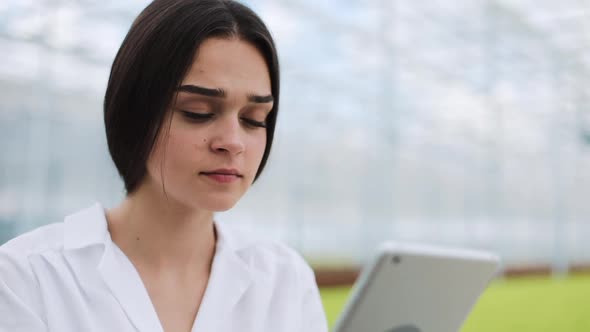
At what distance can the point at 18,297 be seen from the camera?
1260 mm

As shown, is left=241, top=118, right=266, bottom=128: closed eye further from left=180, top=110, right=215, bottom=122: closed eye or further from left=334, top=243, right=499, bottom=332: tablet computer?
left=334, top=243, right=499, bottom=332: tablet computer

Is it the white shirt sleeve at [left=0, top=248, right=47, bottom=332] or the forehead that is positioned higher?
the forehead

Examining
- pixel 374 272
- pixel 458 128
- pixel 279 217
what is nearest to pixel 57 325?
pixel 374 272

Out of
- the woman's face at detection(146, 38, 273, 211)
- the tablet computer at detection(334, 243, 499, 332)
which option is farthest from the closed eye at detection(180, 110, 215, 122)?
the tablet computer at detection(334, 243, 499, 332)

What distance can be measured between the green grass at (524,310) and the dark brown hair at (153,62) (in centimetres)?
406

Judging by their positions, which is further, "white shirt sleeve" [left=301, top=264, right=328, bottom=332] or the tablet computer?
"white shirt sleeve" [left=301, top=264, right=328, bottom=332]

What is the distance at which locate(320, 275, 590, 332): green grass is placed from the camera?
18.6ft

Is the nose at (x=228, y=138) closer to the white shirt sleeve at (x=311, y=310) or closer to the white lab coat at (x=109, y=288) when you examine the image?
the white lab coat at (x=109, y=288)

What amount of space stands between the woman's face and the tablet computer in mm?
342

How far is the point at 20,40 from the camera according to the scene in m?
5.87

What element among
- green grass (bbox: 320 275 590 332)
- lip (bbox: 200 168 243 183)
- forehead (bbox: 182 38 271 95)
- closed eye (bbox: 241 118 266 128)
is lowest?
green grass (bbox: 320 275 590 332)

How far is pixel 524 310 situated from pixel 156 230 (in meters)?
6.29

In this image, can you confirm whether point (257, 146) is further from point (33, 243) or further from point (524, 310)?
point (524, 310)

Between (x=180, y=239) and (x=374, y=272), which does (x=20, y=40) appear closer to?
(x=180, y=239)
